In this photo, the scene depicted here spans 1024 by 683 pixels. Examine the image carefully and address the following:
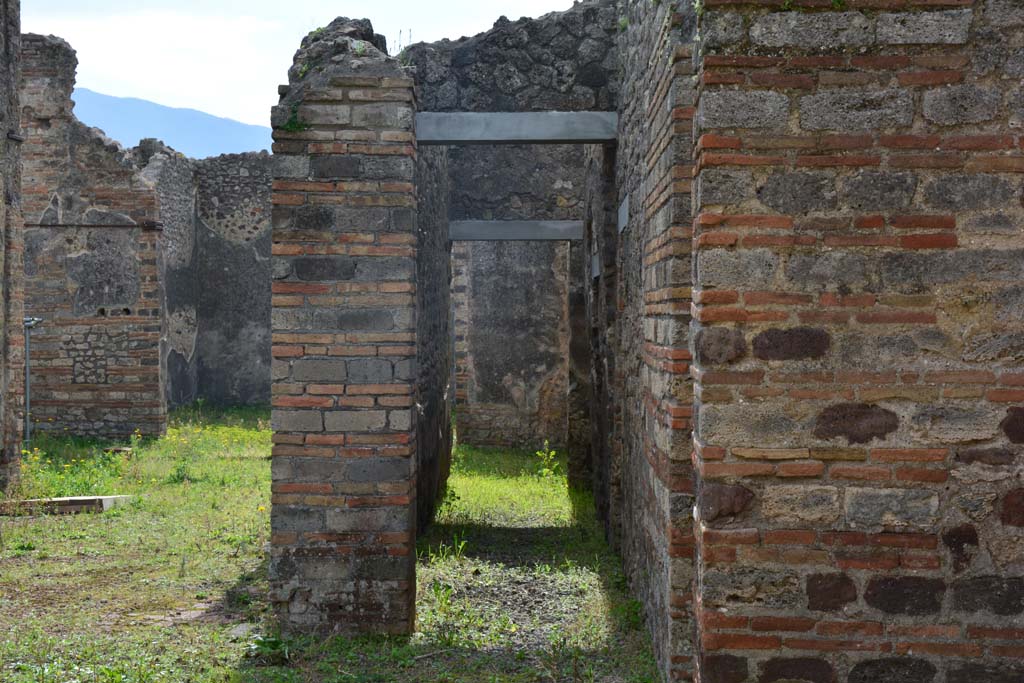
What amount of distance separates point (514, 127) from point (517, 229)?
465 centimetres

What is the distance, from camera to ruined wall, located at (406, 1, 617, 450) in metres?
6.67

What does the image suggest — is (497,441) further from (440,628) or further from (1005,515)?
(1005,515)

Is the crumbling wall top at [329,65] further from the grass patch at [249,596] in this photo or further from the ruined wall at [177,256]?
the ruined wall at [177,256]

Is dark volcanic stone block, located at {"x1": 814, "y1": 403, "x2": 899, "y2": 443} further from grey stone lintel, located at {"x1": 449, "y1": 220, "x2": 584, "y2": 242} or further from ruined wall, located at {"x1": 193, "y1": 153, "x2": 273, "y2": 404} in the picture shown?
ruined wall, located at {"x1": 193, "y1": 153, "x2": 273, "y2": 404}

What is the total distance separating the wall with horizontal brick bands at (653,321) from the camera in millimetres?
3830

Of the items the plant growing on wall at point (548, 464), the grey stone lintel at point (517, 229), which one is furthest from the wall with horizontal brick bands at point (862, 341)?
the plant growing on wall at point (548, 464)

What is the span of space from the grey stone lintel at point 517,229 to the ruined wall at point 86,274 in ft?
17.6

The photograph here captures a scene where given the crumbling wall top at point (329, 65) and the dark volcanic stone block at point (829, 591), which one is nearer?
the dark volcanic stone block at point (829, 591)

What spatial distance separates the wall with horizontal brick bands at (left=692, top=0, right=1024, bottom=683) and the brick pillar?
7.44ft

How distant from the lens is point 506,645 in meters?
4.89

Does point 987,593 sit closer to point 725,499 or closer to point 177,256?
point 725,499

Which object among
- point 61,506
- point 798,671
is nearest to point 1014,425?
point 798,671

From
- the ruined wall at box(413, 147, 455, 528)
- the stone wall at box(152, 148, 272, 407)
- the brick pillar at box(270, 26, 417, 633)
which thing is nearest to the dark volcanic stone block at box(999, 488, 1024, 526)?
the brick pillar at box(270, 26, 417, 633)

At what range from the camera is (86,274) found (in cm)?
1283
